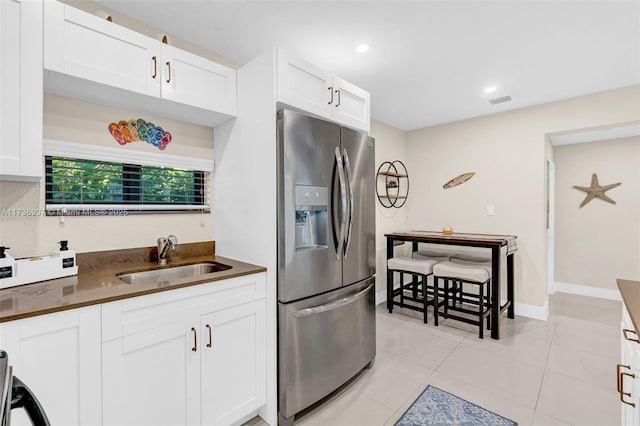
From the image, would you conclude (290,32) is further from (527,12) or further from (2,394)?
(2,394)

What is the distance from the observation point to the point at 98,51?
5.12 feet

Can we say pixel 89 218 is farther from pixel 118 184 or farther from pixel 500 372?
pixel 500 372

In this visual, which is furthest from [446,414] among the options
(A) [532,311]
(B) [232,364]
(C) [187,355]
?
(A) [532,311]

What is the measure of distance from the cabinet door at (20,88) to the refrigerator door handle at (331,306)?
1.48 m

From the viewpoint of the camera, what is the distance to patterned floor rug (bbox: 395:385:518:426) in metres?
1.85

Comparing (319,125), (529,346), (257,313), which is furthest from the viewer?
(529,346)

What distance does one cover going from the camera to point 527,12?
1900 millimetres

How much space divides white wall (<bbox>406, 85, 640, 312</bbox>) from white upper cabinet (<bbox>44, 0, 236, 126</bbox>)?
124 inches

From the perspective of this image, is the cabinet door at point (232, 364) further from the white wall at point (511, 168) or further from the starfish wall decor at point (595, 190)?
the starfish wall decor at point (595, 190)

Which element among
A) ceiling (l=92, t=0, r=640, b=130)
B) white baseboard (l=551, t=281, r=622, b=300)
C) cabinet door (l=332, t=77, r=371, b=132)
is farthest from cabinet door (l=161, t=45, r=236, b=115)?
white baseboard (l=551, t=281, r=622, b=300)

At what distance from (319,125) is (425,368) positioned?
208cm

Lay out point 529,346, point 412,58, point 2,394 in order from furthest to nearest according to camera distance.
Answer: point 529,346
point 412,58
point 2,394

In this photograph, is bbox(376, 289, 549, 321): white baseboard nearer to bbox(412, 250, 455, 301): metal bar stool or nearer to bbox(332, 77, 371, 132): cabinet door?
bbox(412, 250, 455, 301): metal bar stool

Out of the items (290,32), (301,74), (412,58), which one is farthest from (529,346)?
(290,32)
